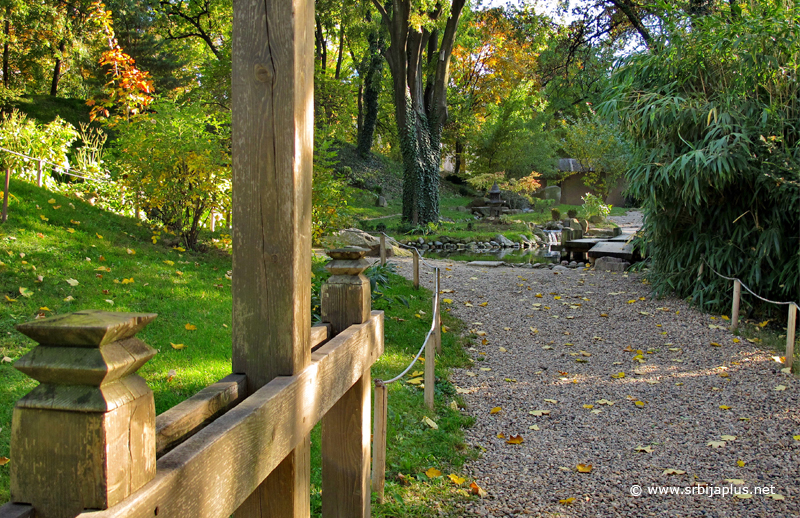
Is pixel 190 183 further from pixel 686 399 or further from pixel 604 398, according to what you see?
pixel 686 399

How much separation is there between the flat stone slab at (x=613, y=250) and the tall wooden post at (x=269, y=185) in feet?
35.8

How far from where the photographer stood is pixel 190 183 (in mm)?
7191

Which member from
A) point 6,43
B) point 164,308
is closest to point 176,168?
point 164,308

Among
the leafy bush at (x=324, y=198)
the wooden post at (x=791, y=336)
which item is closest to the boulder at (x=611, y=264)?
the wooden post at (x=791, y=336)

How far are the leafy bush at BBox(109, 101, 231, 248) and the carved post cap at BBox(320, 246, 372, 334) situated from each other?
208 inches

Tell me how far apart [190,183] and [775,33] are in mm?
7357

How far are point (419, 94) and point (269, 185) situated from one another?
1609 cm

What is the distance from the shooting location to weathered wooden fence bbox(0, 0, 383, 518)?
89 cm

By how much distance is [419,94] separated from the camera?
55.5 ft

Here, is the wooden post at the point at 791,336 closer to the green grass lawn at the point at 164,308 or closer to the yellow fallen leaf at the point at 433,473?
the green grass lawn at the point at 164,308

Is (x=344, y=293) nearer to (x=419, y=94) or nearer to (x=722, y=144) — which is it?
(x=722, y=144)

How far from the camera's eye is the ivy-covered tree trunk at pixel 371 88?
23202 millimetres

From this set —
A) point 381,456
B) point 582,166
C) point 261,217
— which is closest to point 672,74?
point 381,456

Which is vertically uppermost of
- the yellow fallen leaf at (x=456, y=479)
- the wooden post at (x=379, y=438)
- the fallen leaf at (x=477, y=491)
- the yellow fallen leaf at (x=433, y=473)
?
the wooden post at (x=379, y=438)
